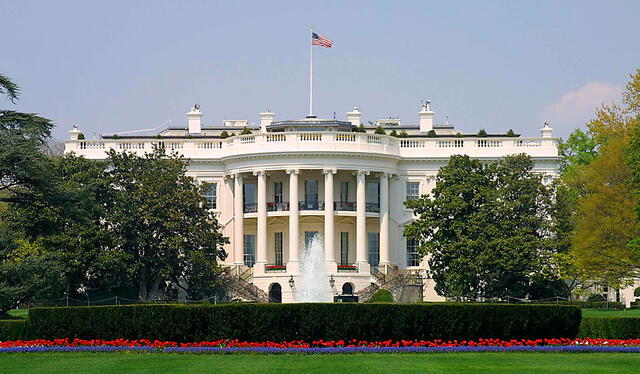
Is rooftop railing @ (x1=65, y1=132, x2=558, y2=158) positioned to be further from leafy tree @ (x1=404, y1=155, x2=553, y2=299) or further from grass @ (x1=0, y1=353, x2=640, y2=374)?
grass @ (x1=0, y1=353, x2=640, y2=374)

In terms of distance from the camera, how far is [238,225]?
75250mm

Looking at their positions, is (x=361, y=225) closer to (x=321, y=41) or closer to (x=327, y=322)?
(x=321, y=41)

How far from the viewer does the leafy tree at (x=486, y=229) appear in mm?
64688

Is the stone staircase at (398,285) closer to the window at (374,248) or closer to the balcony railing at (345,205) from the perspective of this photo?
the window at (374,248)

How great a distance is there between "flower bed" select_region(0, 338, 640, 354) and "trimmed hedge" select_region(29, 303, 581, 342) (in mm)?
249

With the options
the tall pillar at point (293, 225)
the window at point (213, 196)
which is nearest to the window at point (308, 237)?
the tall pillar at point (293, 225)

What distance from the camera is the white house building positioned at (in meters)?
73.3

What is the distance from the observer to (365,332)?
34656mm

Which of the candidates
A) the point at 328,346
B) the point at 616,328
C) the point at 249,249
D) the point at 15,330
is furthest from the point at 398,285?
the point at 328,346

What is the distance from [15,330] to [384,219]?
1567 inches

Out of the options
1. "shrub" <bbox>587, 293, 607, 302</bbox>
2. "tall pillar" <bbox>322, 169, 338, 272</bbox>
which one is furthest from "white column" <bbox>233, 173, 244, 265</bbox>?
"shrub" <bbox>587, 293, 607, 302</bbox>

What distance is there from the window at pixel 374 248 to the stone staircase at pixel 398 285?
175 centimetres

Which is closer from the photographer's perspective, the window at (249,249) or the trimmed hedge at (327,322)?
the trimmed hedge at (327,322)

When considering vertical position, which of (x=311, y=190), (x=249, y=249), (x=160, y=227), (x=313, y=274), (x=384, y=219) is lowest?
(x=313, y=274)
